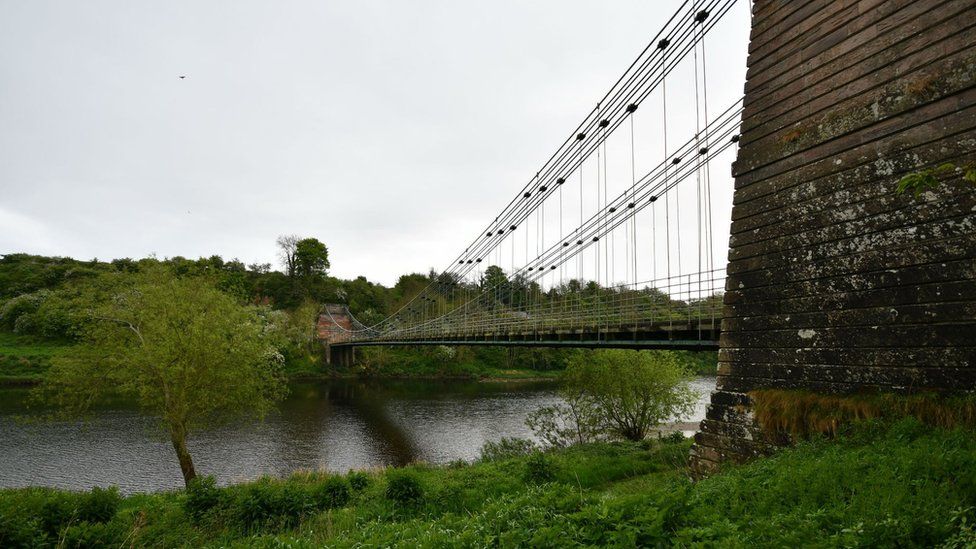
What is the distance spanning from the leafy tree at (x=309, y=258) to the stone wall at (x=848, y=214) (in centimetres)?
5665

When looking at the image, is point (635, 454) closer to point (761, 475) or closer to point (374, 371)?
point (761, 475)

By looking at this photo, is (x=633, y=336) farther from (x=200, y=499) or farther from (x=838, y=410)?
(x=200, y=499)

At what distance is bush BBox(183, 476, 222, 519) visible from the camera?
7.45 meters

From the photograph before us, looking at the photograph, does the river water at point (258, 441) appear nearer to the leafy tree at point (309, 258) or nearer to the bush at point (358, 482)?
the bush at point (358, 482)

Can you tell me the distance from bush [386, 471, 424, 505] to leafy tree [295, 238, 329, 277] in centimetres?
5274

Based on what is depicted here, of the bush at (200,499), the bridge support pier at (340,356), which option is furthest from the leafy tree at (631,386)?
the bridge support pier at (340,356)

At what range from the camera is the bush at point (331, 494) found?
847 centimetres

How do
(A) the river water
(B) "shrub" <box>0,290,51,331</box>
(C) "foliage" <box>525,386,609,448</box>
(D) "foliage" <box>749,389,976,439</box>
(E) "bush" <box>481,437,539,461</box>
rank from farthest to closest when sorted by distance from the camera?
(B) "shrub" <box>0,290,51,331</box> → (C) "foliage" <box>525,386,609,448</box> → (E) "bush" <box>481,437,539,461</box> → (A) the river water → (D) "foliage" <box>749,389,976,439</box>

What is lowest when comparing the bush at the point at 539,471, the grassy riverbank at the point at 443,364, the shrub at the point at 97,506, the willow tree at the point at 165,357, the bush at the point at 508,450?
the grassy riverbank at the point at 443,364

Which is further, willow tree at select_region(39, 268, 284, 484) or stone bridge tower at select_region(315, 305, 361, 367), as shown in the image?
stone bridge tower at select_region(315, 305, 361, 367)

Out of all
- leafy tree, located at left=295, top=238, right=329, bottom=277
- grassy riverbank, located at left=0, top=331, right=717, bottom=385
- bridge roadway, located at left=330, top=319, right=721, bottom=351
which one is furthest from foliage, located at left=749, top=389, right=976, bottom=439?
leafy tree, located at left=295, top=238, right=329, bottom=277

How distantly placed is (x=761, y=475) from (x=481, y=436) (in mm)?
15837

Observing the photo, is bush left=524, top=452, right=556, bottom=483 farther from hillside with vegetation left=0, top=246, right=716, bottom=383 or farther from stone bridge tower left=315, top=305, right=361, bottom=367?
stone bridge tower left=315, top=305, right=361, bottom=367

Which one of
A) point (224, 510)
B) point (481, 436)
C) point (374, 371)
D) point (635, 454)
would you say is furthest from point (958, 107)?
point (374, 371)
